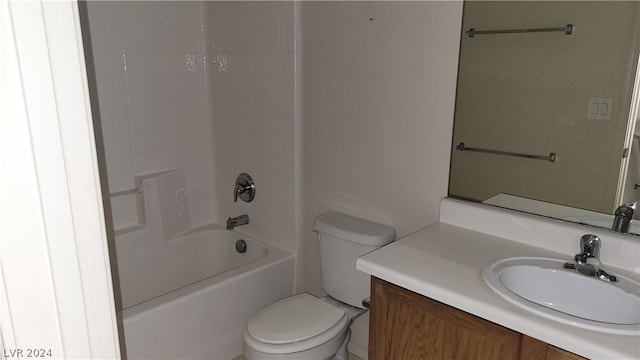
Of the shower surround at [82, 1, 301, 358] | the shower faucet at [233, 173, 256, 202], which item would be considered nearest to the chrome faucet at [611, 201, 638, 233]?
the shower surround at [82, 1, 301, 358]

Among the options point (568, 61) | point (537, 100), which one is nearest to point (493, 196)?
point (537, 100)

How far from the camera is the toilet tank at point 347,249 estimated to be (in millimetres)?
1852

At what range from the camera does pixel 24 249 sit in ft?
1.74

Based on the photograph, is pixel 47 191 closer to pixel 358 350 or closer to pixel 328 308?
pixel 328 308

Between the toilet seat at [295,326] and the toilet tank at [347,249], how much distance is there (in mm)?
100

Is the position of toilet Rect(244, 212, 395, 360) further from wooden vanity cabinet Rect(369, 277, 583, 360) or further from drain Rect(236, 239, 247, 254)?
drain Rect(236, 239, 247, 254)

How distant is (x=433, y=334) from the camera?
129 cm

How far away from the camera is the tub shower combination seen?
6.14 ft

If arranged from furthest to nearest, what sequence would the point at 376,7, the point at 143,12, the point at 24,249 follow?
1. the point at 143,12
2. the point at 376,7
3. the point at 24,249

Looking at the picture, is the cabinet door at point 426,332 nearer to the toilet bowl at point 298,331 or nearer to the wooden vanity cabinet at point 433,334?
the wooden vanity cabinet at point 433,334

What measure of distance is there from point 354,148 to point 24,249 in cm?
158

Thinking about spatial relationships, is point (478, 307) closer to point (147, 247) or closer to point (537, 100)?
point (537, 100)

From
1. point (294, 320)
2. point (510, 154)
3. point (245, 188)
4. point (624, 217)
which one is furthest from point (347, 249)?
point (624, 217)

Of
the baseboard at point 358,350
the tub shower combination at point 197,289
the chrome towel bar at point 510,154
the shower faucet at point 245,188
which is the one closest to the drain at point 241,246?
the tub shower combination at point 197,289
